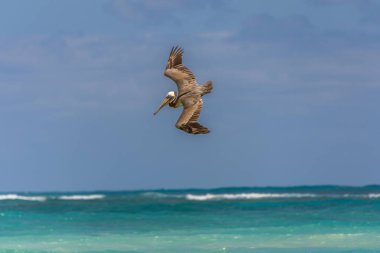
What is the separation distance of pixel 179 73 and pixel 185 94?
589 millimetres

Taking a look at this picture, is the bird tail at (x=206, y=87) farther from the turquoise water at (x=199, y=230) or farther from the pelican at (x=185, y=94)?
the turquoise water at (x=199, y=230)

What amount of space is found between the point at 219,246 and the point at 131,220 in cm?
1075

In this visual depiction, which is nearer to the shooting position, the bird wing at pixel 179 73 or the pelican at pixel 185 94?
the pelican at pixel 185 94

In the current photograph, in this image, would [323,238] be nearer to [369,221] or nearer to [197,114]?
[369,221]

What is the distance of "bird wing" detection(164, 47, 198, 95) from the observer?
1135cm

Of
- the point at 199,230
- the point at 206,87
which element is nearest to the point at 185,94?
A: the point at 206,87

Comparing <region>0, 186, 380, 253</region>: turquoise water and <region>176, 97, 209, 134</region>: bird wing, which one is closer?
<region>176, 97, 209, 134</region>: bird wing

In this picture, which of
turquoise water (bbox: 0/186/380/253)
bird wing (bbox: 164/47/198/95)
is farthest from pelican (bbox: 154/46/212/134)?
turquoise water (bbox: 0/186/380/253)

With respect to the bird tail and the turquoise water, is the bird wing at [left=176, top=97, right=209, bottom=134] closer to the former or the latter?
the bird tail

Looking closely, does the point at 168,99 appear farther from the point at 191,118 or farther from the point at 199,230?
the point at 199,230

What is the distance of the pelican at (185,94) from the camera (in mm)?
10594

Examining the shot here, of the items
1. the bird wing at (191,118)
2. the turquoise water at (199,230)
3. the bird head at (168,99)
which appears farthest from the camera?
the turquoise water at (199,230)

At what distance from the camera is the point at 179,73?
11.6 metres

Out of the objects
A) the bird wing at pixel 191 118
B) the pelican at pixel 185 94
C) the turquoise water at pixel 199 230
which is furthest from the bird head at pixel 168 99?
the turquoise water at pixel 199 230
